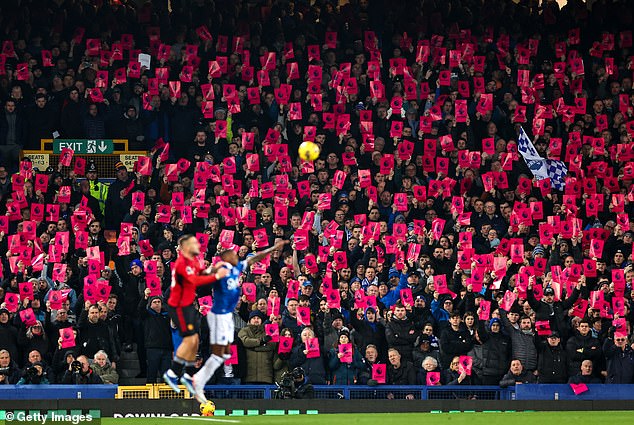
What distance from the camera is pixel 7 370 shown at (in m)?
23.8

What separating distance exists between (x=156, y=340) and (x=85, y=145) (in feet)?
22.8

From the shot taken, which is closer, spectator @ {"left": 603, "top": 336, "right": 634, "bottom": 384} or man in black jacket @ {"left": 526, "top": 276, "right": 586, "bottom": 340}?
spectator @ {"left": 603, "top": 336, "right": 634, "bottom": 384}

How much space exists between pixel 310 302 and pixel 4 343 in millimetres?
5505

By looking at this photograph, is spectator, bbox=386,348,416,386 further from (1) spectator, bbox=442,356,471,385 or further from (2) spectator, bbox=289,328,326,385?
(2) spectator, bbox=289,328,326,385

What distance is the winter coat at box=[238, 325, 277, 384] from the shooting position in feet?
80.9

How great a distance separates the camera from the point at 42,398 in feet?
76.7

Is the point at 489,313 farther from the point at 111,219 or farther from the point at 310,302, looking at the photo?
the point at 111,219

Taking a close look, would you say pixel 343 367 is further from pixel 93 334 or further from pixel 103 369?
pixel 93 334

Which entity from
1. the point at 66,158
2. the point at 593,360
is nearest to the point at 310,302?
the point at 593,360

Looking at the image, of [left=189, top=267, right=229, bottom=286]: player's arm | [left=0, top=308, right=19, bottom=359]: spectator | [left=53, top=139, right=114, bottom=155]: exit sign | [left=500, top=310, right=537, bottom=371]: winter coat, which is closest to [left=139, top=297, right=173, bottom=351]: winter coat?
[left=0, top=308, right=19, bottom=359]: spectator

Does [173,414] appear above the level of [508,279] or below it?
below

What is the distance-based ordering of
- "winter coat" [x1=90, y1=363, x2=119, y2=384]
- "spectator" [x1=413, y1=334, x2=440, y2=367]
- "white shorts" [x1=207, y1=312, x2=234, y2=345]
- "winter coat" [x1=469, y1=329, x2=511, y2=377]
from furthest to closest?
"winter coat" [x1=469, y1=329, x2=511, y2=377] < "spectator" [x1=413, y1=334, x2=440, y2=367] < "winter coat" [x1=90, y1=363, x2=119, y2=384] < "white shorts" [x1=207, y1=312, x2=234, y2=345]

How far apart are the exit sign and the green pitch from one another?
889cm

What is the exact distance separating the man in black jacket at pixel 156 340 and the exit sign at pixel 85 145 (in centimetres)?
637
